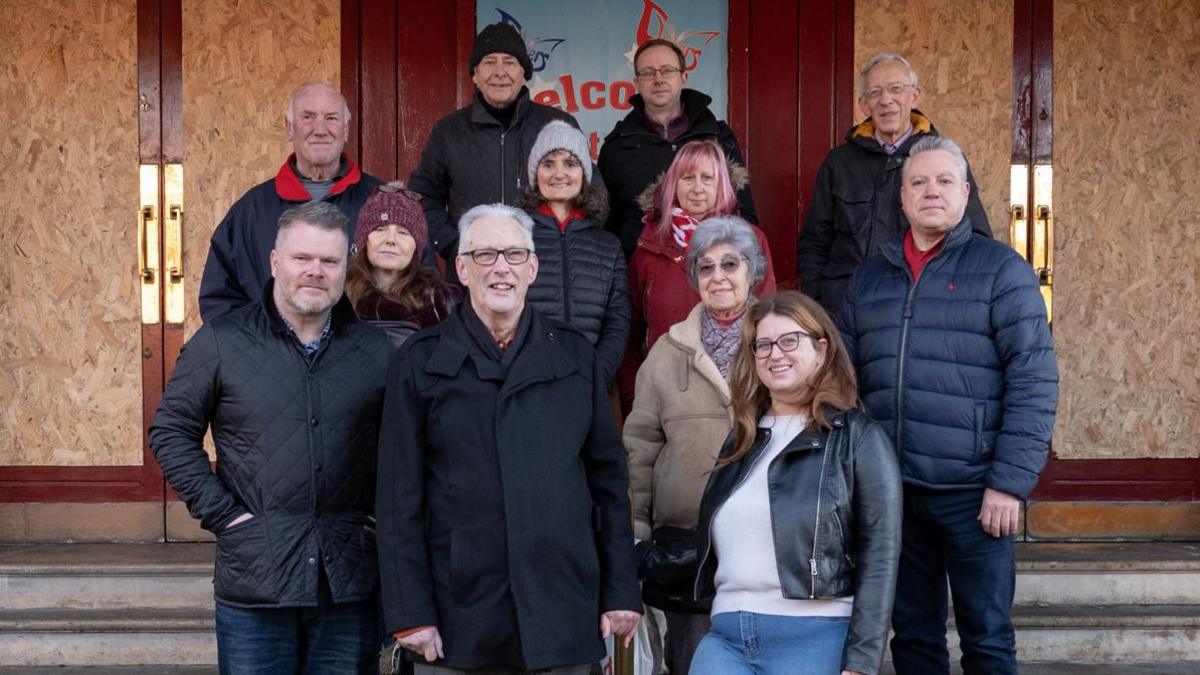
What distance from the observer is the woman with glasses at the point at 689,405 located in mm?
3797

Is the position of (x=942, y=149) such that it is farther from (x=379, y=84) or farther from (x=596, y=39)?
(x=379, y=84)

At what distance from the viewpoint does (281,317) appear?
3.30 meters

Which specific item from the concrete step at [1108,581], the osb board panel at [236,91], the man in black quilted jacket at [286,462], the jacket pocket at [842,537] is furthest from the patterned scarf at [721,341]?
the osb board panel at [236,91]

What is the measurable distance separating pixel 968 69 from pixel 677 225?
204 cm

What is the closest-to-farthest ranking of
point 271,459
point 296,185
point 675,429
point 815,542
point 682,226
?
point 815,542, point 271,459, point 675,429, point 682,226, point 296,185

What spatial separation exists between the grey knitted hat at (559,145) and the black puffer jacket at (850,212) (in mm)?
1004

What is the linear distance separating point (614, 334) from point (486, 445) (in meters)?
1.38

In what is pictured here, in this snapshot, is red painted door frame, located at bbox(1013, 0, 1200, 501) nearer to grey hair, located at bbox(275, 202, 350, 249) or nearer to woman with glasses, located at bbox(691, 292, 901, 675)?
woman with glasses, located at bbox(691, 292, 901, 675)

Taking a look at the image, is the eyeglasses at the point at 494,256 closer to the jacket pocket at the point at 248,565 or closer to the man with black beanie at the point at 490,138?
the jacket pocket at the point at 248,565

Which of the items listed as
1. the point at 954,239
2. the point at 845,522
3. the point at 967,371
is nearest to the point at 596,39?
the point at 954,239

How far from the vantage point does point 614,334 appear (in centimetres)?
444

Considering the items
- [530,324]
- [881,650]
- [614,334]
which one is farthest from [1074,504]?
[530,324]

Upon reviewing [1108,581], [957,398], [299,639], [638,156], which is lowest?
[1108,581]

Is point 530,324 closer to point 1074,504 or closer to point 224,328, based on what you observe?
point 224,328
